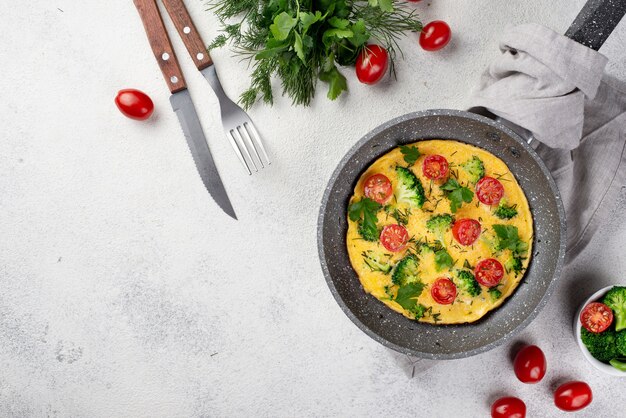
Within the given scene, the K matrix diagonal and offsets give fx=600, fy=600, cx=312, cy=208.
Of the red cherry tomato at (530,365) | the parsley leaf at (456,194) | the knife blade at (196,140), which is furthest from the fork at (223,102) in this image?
the red cherry tomato at (530,365)

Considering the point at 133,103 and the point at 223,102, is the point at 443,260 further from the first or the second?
the point at 133,103

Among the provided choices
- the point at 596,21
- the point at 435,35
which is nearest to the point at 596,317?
the point at 596,21

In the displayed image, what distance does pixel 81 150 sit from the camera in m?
2.88

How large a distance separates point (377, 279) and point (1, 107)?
197cm

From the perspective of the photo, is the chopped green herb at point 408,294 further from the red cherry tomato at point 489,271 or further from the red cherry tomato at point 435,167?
the red cherry tomato at point 435,167

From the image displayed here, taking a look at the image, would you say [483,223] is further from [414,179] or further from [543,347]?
[543,347]

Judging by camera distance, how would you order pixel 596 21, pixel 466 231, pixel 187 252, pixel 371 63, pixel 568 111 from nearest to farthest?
pixel 596 21, pixel 568 111, pixel 466 231, pixel 371 63, pixel 187 252

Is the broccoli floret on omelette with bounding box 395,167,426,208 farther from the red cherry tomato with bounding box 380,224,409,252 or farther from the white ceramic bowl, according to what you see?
the white ceramic bowl

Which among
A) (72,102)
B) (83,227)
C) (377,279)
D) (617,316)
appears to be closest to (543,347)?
(617,316)

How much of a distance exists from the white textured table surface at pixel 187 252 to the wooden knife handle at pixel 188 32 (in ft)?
0.25

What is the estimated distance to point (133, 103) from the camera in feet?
8.90

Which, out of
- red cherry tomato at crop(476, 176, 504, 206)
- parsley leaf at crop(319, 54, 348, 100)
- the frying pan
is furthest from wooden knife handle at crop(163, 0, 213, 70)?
red cherry tomato at crop(476, 176, 504, 206)

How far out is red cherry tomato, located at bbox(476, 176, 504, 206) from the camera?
8.38 ft

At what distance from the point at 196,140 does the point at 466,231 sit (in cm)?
128
